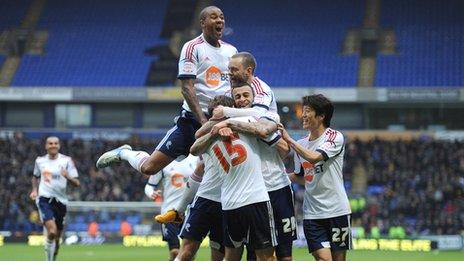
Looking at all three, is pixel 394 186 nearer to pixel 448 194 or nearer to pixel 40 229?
pixel 448 194

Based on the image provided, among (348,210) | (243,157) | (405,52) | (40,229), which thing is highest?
(405,52)

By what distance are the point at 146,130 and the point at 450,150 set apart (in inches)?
439

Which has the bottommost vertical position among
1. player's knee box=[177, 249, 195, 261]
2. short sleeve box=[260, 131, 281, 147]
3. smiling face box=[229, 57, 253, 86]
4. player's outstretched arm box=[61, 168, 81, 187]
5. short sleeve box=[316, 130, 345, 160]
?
player's knee box=[177, 249, 195, 261]

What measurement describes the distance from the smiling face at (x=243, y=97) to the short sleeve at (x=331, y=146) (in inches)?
49.7

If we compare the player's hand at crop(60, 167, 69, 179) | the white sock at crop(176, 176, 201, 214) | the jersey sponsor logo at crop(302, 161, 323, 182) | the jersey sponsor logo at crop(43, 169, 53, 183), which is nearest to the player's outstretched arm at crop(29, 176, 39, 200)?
the jersey sponsor logo at crop(43, 169, 53, 183)

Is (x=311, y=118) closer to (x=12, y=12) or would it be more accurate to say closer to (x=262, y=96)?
(x=262, y=96)

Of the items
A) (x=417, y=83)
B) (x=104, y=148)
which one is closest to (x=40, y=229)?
(x=104, y=148)

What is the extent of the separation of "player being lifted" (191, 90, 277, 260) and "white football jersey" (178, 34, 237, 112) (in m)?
1.32

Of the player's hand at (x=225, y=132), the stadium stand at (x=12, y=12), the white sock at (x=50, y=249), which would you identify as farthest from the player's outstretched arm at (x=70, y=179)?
the stadium stand at (x=12, y=12)

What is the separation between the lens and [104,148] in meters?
34.8

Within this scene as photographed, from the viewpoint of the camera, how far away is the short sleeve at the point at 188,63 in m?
10.1

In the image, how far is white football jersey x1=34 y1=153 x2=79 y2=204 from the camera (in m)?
17.8

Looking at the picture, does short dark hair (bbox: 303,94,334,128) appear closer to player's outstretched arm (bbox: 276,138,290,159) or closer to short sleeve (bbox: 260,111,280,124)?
player's outstretched arm (bbox: 276,138,290,159)

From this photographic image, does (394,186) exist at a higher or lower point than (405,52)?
lower
